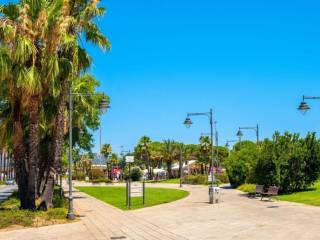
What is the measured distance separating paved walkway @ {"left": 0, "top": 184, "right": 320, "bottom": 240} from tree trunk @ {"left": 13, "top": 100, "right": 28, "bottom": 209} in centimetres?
297

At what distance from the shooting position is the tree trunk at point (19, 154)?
2364cm

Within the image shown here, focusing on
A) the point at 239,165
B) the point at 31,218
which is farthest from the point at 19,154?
the point at 239,165

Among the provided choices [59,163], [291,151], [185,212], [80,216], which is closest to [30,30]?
[59,163]

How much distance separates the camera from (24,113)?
2448 centimetres

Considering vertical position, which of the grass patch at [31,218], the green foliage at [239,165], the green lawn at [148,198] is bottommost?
the green lawn at [148,198]

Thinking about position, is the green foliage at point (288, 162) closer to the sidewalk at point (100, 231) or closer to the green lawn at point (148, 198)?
the green lawn at point (148, 198)

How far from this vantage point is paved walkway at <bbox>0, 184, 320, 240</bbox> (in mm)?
16172

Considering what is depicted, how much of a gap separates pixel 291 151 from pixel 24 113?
751 inches

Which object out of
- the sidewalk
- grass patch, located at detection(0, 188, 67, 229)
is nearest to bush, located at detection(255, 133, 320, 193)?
the sidewalk

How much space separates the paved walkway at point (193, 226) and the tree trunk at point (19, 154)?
9.74 ft

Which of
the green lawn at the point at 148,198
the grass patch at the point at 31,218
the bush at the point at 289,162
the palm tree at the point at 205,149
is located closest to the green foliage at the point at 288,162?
the bush at the point at 289,162

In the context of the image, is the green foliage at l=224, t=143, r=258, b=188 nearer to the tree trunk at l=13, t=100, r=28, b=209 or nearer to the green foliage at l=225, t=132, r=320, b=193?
the green foliage at l=225, t=132, r=320, b=193

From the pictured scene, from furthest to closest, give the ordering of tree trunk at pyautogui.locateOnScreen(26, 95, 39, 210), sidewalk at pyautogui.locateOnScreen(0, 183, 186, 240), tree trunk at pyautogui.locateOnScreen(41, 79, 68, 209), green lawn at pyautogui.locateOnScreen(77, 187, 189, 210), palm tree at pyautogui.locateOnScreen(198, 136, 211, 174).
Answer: palm tree at pyautogui.locateOnScreen(198, 136, 211, 174) < green lawn at pyautogui.locateOnScreen(77, 187, 189, 210) < tree trunk at pyautogui.locateOnScreen(41, 79, 68, 209) < tree trunk at pyautogui.locateOnScreen(26, 95, 39, 210) < sidewalk at pyautogui.locateOnScreen(0, 183, 186, 240)

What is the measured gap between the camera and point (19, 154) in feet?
79.9
